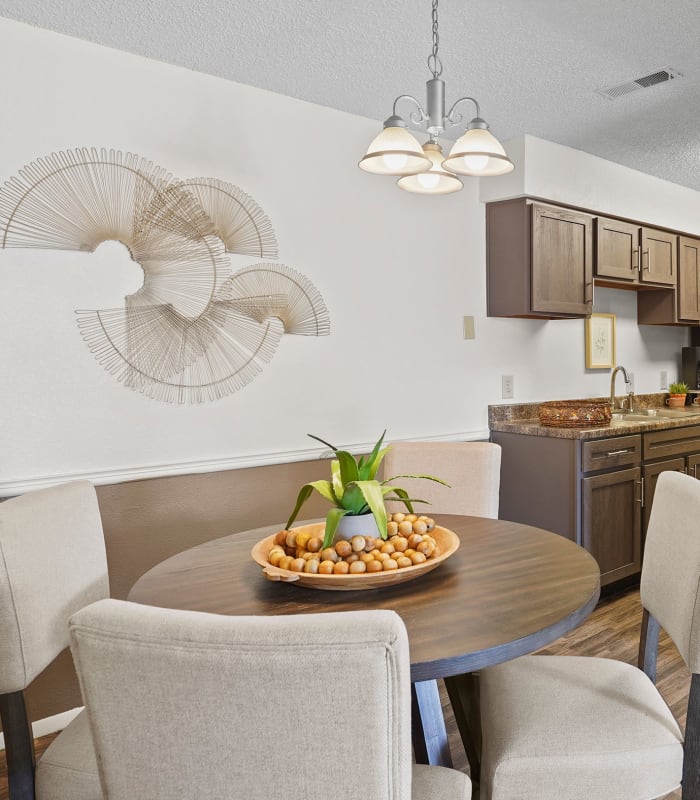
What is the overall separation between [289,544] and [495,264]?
2551 millimetres

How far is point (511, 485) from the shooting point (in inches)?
139

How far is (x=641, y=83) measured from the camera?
282 cm

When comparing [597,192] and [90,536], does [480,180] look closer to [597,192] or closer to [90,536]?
[597,192]

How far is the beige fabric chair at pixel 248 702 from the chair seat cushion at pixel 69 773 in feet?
1.92

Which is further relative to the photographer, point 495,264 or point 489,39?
A: point 495,264

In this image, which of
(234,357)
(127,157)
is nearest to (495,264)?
(234,357)

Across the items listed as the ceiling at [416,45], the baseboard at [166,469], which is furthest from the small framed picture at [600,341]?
the baseboard at [166,469]

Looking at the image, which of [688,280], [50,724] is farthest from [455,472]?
[688,280]

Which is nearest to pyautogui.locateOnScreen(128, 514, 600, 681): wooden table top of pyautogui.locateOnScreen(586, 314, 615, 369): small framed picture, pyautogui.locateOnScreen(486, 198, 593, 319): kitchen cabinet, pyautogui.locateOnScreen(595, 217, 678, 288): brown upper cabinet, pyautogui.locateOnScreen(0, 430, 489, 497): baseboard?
pyautogui.locateOnScreen(0, 430, 489, 497): baseboard

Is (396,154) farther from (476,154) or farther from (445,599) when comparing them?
(445,599)

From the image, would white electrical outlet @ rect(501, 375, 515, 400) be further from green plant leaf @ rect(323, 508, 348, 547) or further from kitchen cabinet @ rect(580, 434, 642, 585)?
green plant leaf @ rect(323, 508, 348, 547)

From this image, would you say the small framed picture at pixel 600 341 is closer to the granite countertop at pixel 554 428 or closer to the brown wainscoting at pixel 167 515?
the granite countertop at pixel 554 428

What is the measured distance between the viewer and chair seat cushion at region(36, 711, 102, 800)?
4.11 ft

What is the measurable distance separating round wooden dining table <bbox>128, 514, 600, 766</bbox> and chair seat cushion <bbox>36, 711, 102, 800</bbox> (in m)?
0.30
